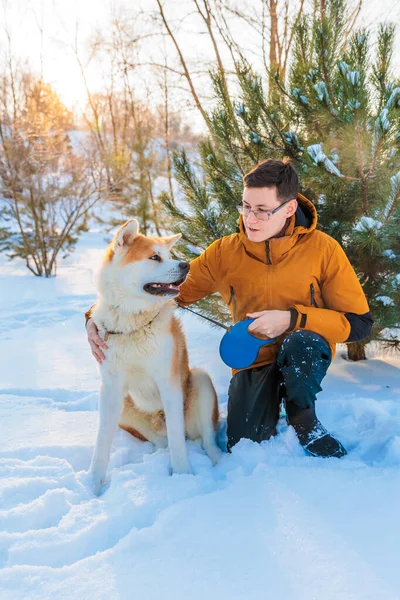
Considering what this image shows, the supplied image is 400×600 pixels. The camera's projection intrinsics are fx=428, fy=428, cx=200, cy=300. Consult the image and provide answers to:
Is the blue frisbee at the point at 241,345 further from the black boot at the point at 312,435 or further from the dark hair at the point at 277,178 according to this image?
the dark hair at the point at 277,178

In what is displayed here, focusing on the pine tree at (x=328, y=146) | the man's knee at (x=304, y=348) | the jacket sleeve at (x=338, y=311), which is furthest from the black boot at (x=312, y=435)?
the pine tree at (x=328, y=146)

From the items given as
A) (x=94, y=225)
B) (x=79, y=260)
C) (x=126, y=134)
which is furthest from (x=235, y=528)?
(x=126, y=134)

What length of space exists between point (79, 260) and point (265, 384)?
28.2 feet

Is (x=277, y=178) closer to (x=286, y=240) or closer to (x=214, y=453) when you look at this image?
(x=286, y=240)

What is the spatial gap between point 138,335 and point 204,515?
0.88 metres

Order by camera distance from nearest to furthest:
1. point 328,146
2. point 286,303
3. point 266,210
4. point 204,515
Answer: point 204,515 < point 266,210 < point 286,303 < point 328,146

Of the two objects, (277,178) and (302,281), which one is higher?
(277,178)

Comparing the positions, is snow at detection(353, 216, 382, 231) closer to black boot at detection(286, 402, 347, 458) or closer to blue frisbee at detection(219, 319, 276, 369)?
blue frisbee at detection(219, 319, 276, 369)

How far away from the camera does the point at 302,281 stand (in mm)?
2207

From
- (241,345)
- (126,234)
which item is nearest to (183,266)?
(126,234)

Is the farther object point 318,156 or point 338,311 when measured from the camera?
point 318,156

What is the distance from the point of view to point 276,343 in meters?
2.35

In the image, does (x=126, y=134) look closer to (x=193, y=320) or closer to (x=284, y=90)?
(x=193, y=320)

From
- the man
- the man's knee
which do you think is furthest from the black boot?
the man's knee
